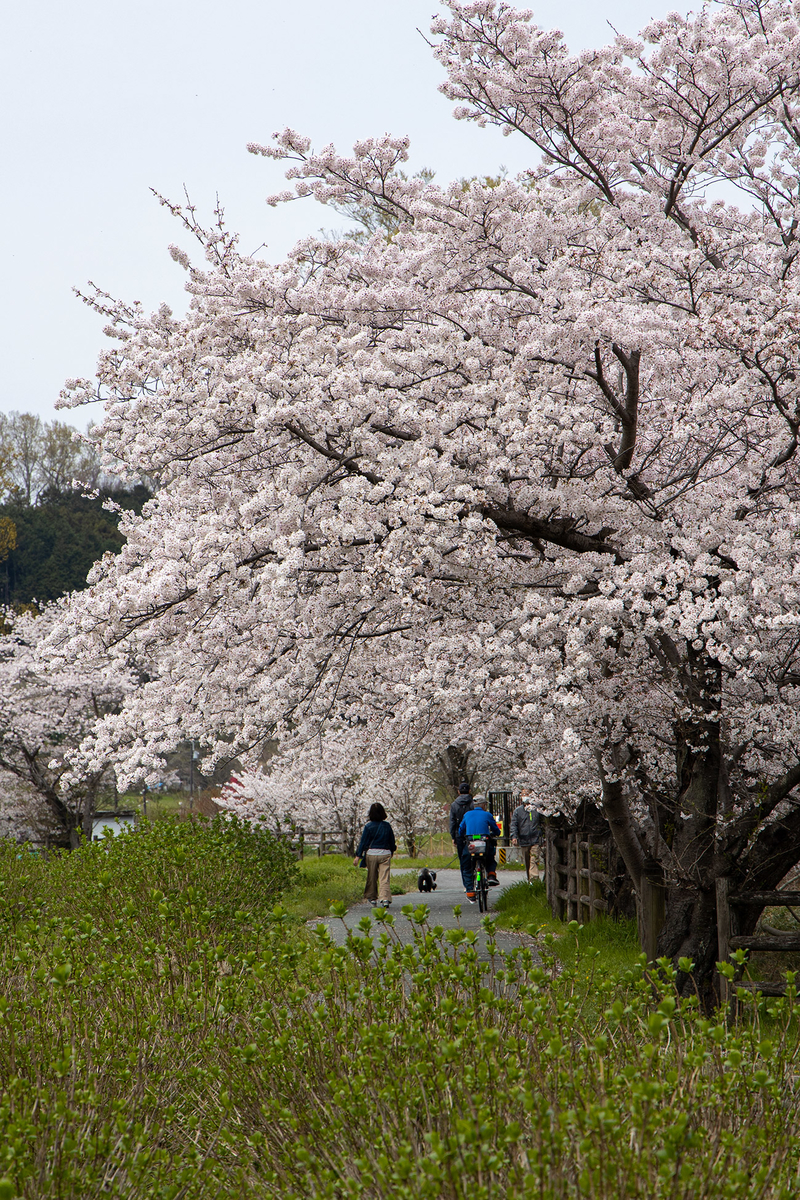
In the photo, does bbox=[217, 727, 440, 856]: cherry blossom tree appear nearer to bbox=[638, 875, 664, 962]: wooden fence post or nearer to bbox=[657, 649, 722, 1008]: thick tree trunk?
bbox=[638, 875, 664, 962]: wooden fence post

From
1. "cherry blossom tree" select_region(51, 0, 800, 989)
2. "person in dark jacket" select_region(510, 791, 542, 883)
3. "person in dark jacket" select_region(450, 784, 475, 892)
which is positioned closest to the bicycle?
"person in dark jacket" select_region(450, 784, 475, 892)

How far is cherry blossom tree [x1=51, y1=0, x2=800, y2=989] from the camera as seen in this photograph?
6.18 m

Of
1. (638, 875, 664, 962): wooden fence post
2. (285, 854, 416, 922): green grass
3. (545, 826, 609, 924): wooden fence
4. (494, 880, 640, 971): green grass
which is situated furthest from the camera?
(285, 854, 416, 922): green grass

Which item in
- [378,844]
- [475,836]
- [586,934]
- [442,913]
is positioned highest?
[475,836]

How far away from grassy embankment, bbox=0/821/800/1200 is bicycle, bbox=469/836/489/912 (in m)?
8.95

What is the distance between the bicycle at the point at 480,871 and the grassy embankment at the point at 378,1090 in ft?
29.3

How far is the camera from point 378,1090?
3.07 metres

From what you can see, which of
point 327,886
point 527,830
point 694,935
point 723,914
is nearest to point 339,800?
point 527,830

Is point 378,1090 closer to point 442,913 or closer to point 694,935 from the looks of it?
point 694,935

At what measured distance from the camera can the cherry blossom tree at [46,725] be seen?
84.1ft

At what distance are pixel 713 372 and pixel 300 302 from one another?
111 inches

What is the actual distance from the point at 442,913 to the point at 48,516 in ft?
139

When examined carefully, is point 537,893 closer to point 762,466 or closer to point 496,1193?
point 762,466

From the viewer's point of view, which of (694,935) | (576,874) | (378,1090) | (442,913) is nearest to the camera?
(378,1090)
